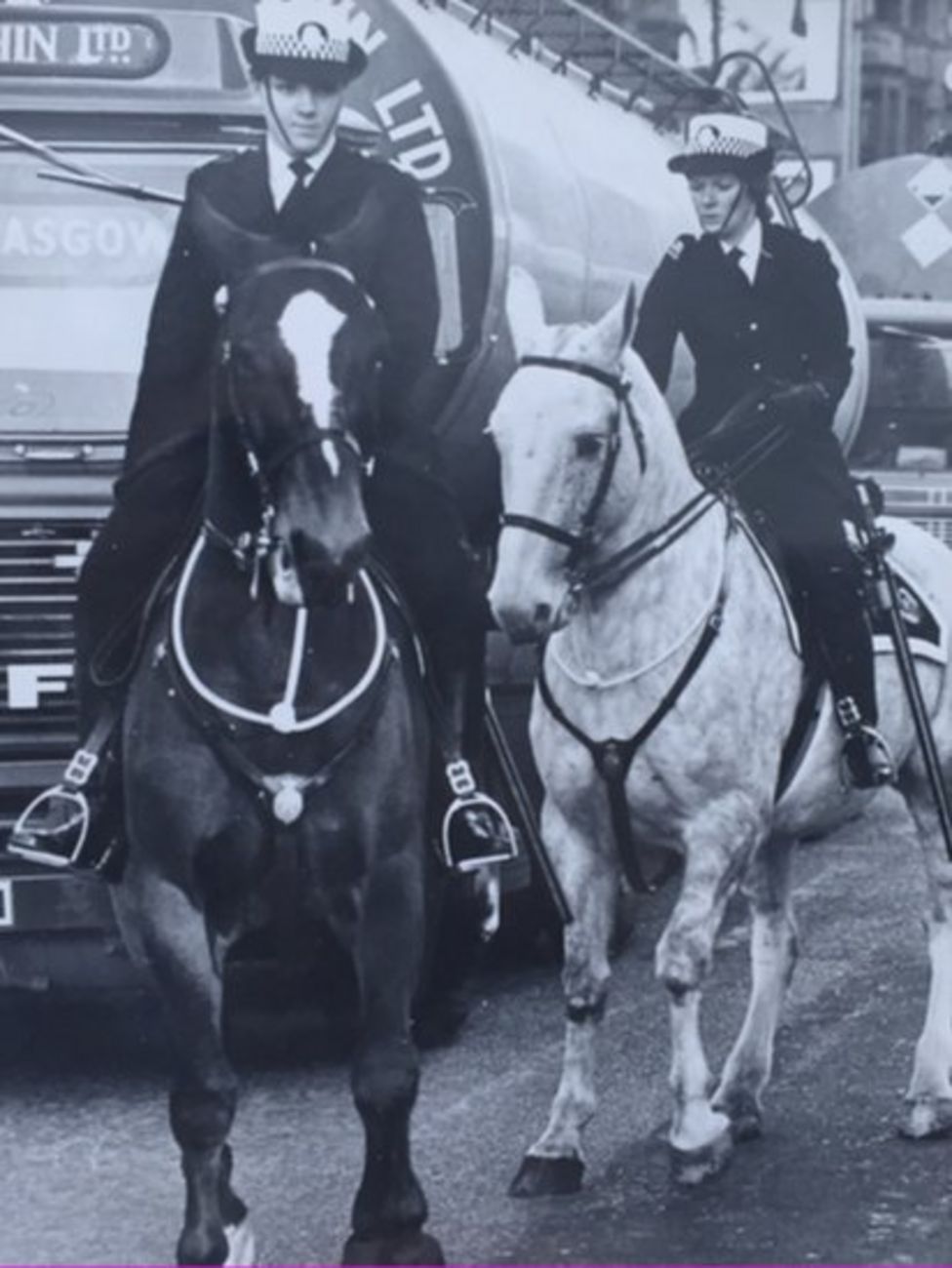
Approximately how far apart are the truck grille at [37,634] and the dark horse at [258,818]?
2095mm

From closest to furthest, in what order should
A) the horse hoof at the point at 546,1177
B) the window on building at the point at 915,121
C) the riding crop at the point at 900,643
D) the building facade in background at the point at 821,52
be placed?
the horse hoof at the point at 546,1177 < the riding crop at the point at 900,643 < the building facade in background at the point at 821,52 < the window on building at the point at 915,121

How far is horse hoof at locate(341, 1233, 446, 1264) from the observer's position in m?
6.89

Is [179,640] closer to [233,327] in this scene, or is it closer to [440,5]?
[233,327]

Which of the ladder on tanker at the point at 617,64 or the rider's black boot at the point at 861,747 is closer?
the rider's black boot at the point at 861,747

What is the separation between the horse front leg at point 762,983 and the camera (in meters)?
8.70

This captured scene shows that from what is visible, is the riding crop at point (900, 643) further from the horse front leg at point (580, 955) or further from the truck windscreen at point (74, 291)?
the truck windscreen at point (74, 291)

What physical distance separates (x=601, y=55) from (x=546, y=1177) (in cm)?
569

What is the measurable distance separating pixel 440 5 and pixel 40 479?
2.11 m

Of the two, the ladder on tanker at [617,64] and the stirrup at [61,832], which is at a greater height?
the ladder on tanker at [617,64]

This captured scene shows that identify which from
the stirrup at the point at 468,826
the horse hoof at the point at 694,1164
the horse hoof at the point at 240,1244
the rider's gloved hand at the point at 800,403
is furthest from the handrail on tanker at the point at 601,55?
the horse hoof at the point at 240,1244

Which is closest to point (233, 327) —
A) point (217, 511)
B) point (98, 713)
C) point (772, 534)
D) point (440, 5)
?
point (217, 511)

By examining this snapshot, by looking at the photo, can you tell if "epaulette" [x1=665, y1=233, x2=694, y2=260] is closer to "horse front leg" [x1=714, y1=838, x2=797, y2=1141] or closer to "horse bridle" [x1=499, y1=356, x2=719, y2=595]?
"horse bridle" [x1=499, y1=356, x2=719, y2=595]

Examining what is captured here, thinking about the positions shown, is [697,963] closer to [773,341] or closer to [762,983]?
[762,983]

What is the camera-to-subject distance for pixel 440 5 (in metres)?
10.2
